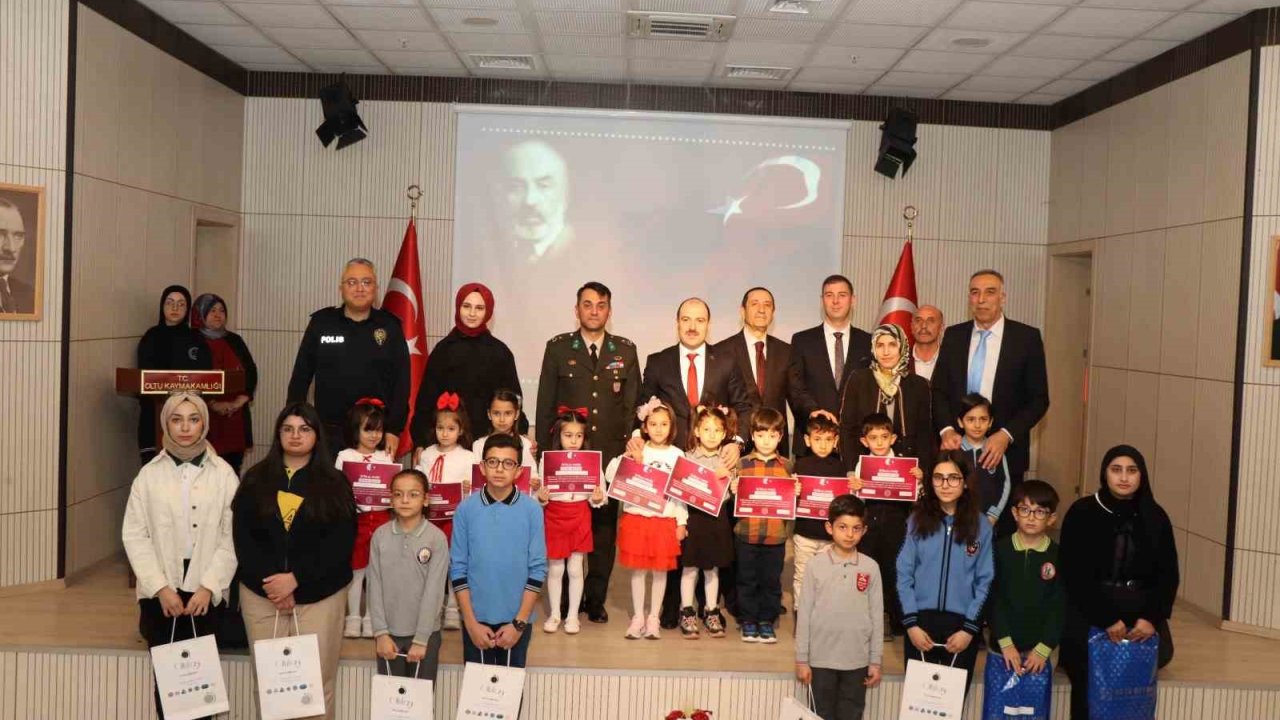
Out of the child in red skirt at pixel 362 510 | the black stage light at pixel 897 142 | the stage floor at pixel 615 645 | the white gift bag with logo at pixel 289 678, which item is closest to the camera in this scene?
the white gift bag with logo at pixel 289 678

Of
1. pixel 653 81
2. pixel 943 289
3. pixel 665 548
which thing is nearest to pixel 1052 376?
pixel 943 289

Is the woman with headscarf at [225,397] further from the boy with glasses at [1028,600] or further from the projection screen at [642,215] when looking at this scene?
the boy with glasses at [1028,600]

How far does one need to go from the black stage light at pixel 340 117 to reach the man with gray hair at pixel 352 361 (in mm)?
2572

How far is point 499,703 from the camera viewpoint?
3.97m

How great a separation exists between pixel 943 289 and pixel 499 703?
5.00 m

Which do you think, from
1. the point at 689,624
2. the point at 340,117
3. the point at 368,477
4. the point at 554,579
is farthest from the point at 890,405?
the point at 340,117

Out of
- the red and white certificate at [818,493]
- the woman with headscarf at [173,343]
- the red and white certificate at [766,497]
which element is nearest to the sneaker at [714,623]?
the red and white certificate at [766,497]

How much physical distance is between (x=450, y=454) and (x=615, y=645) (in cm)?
110

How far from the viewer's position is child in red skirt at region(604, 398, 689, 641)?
4.67m

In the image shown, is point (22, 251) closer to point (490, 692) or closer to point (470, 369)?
point (470, 369)

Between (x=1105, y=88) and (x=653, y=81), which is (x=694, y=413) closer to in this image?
(x=653, y=81)

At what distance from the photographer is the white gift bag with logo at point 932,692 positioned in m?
4.03

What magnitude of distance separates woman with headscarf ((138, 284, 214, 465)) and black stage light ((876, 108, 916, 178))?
467 cm

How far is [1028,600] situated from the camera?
13.6 feet
